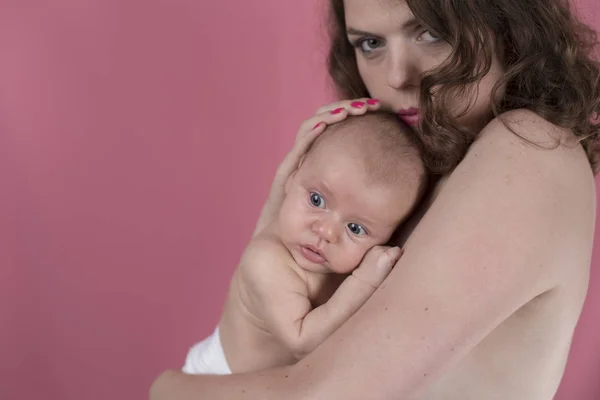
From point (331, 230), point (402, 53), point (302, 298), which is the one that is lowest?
point (302, 298)

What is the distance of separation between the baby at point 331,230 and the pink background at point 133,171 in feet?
3.18

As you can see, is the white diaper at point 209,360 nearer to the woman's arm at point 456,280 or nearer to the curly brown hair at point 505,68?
the woman's arm at point 456,280

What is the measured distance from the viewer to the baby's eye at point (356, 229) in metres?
1.25

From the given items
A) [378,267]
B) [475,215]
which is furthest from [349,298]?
[475,215]

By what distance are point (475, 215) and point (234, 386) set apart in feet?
1.69

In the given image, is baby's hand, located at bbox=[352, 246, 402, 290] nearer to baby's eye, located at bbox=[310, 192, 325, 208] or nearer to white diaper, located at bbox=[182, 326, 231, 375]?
baby's eye, located at bbox=[310, 192, 325, 208]

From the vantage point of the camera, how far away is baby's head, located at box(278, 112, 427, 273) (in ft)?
3.99

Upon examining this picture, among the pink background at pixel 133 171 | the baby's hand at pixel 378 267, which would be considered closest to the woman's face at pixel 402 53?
the baby's hand at pixel 378 267

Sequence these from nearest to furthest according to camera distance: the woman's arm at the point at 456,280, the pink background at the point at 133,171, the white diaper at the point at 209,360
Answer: the woman's arm at the point at 456,280, the white diaper at the point at 209,360, the pink background at the point at 133,171

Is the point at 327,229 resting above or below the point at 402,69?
below

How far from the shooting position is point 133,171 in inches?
91.7

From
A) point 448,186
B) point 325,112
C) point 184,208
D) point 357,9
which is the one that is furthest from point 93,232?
point 448,186

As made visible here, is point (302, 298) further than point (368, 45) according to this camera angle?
No

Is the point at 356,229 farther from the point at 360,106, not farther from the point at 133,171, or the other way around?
the point at 133,171
